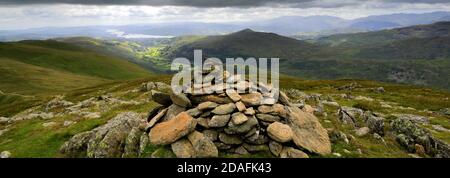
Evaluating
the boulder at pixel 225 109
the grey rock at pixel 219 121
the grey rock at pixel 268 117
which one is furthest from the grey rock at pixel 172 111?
the grey rock at pixel 268 117

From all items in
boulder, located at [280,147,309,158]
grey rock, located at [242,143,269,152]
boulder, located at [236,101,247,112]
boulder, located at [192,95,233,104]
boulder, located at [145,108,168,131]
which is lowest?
boulder, located at [280,147,309,158]

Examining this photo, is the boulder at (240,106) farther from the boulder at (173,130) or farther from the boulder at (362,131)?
the boulder at (362,131)

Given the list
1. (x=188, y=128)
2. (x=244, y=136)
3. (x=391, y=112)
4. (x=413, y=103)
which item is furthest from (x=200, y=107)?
(x=413, y=103)

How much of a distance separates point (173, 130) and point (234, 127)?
15.8 feet

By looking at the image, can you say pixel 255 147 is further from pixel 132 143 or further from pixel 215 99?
pixel 132 143

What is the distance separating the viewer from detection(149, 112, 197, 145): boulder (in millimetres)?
29016

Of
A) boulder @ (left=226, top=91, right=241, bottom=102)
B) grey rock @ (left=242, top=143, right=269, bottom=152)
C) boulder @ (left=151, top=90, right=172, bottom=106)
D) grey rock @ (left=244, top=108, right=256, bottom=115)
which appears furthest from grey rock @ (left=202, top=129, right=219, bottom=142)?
boulder @ (left=151, top=90, right=172, bottom=106)

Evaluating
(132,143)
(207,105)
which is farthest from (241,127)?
(132,143)

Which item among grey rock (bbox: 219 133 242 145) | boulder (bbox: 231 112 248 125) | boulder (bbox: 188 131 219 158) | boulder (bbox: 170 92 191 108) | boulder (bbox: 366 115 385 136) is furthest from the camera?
boulder (bbox: 366 115 385 136)

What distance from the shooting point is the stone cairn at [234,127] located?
28781mm

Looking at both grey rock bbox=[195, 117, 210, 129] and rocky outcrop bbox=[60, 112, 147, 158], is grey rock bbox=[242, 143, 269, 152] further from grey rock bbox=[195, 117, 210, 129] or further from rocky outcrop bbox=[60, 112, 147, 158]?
rocky outcrop bbox=[60, 112, 147, 158]

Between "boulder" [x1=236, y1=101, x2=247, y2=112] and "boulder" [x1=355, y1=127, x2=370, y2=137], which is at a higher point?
"boulder" [x1=236, y1=101, x2=247, y2=112]
